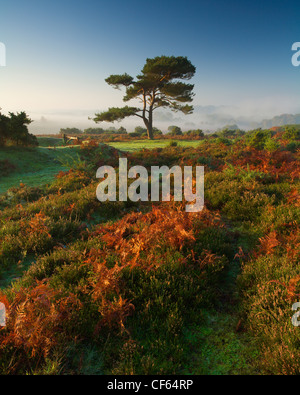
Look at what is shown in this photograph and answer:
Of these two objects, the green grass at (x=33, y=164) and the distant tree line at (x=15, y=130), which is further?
the distant tree line at (x=15, y=130)

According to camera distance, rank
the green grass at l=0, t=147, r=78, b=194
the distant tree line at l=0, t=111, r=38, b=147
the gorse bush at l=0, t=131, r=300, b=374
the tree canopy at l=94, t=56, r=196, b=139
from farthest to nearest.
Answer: the tree canopy at l=94, t=56, r=196, b=139 < the distant tree line at l=0, t=111, r=38, b=147 < the green grass at l=0, t=147, r=78, b=194 < the gorse bush at l=0, t=131, r=300, b=374

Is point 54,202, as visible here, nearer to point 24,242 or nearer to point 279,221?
point 24,242

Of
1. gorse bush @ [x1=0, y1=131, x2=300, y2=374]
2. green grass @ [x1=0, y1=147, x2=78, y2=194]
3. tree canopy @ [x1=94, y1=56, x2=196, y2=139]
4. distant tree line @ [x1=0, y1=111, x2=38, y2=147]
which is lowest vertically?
gorse bush @ [x1=0, y1=131, x2=300, y2=374]

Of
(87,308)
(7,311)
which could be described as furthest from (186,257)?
(7,311)

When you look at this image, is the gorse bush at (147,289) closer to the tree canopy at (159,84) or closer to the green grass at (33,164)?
the green grass at (33,164)

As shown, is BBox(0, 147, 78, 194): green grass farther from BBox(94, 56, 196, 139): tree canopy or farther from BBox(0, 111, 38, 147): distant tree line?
BBox(94, 56, 196, 139): tree canopy

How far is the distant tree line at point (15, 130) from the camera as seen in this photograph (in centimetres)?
1373

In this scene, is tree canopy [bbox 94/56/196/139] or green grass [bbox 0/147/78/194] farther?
tree canopy [bbox 94/56/196/139]

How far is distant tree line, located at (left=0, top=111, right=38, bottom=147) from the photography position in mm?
13727

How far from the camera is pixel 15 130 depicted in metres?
13.9

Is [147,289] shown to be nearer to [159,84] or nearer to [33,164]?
[33,164]

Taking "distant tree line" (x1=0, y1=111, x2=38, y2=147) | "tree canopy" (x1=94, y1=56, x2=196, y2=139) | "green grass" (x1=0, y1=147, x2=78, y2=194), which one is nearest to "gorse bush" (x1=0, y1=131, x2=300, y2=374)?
"green grass" (x1=0, y1=147, x2=78, y2=194)

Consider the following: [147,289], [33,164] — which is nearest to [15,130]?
[33,164]

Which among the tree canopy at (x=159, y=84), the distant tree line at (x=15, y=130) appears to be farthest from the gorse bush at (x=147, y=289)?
the tree canopy at (x=159, y=84)
